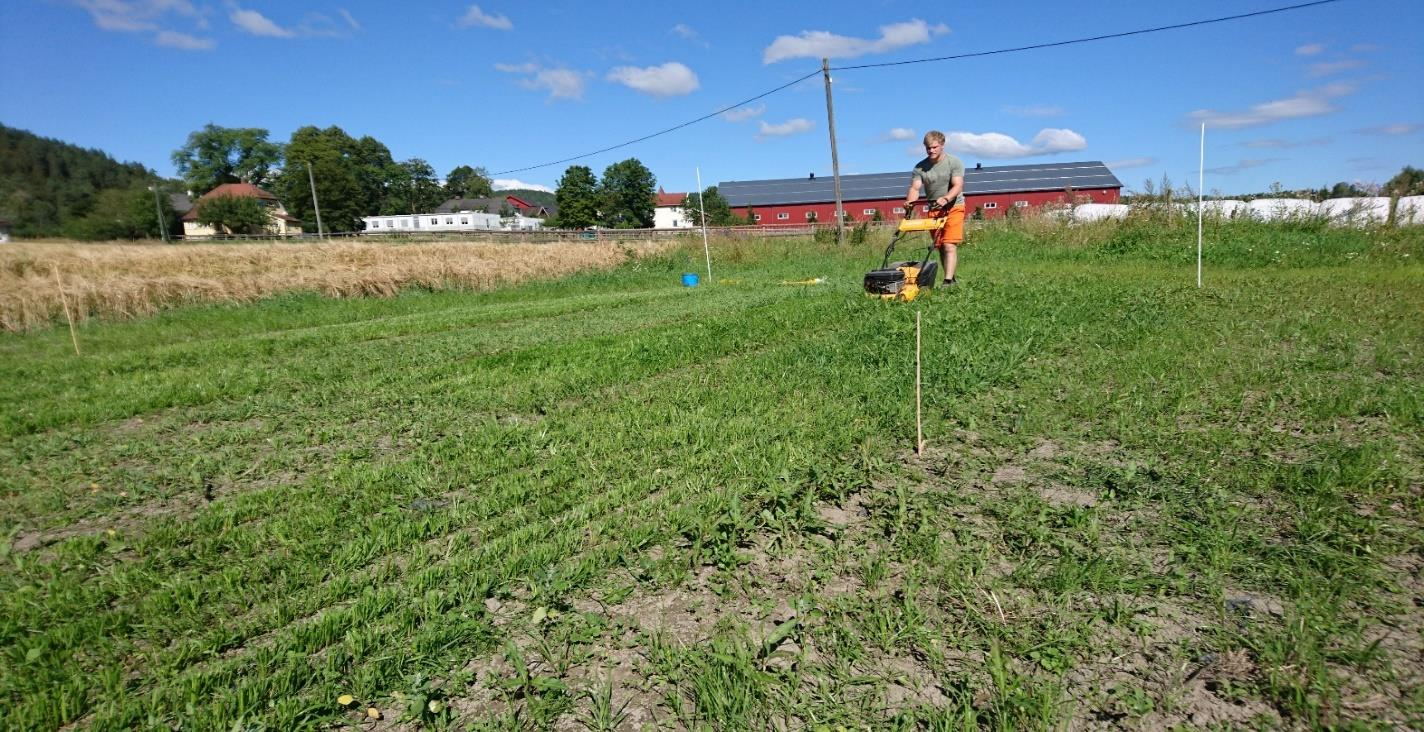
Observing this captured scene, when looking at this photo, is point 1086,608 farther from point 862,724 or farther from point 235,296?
point 235,296

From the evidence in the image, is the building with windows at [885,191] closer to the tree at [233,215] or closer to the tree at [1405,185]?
the tree at [1405,185]

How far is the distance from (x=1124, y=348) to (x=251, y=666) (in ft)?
23.4

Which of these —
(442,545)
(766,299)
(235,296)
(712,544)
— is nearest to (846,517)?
(712,544)

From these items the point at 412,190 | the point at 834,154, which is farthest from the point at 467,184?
the point at 834,154

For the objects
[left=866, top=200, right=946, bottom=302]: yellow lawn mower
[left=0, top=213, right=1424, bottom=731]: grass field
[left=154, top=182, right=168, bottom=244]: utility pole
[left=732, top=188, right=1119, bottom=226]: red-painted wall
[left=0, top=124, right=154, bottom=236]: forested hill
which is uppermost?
[left=0, top=124, right=154, bottom=236]: forested hill

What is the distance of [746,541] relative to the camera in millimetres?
3207

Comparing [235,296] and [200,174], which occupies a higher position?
[200,174]

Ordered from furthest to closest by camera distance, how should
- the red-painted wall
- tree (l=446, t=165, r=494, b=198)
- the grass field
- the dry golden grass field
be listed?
1. tree (l=446, t=165, r=494, b=198)
2. the red-painted wall
3. the dry golden grass field
4. the grass field

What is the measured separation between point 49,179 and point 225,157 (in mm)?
25448

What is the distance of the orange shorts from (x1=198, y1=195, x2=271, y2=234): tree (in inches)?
3273

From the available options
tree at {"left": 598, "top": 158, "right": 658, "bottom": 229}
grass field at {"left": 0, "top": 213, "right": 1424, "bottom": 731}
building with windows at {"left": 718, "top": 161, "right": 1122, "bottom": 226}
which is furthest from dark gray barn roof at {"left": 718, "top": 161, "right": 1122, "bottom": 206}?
grass field at {"left": 0, "top": 213, "right": 1424, "bottom": 731}

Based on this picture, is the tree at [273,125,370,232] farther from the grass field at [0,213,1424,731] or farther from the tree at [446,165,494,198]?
the grass field at [0,213,1424,731]

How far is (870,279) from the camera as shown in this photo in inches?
389

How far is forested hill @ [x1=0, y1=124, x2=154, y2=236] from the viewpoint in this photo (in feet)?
243
